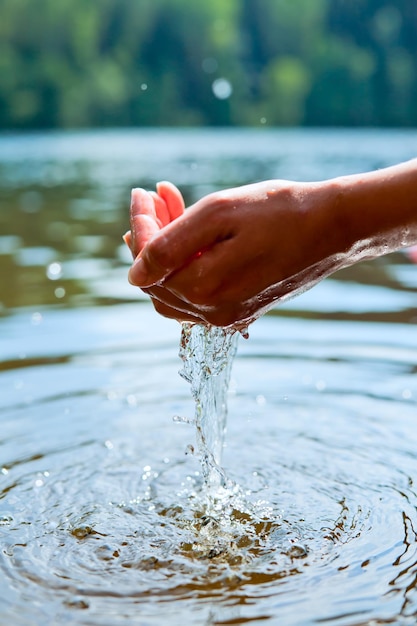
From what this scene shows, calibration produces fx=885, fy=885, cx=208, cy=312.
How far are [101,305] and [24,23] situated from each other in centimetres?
3522

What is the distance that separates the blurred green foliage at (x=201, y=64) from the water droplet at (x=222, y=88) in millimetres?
77

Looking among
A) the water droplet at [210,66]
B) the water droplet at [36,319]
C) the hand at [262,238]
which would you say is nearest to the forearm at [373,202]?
the hand at [262,238]

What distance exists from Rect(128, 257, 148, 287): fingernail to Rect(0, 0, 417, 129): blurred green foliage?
3385 cm

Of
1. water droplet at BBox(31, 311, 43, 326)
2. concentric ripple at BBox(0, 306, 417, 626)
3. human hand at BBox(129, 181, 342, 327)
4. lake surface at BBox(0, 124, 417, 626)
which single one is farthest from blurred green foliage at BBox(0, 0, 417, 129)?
human hand at BBox(129, 181, 342, 327)

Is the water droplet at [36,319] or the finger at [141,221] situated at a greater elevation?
the finger at [141,221]

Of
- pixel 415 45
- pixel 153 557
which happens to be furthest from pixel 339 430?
pixel 415 45

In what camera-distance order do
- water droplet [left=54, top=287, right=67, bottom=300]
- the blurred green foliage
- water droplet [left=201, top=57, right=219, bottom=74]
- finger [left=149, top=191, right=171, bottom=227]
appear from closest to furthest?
finger [left=149, top=191, right=171, bottom=227]
water droplet [left=54, top=287, right=67, bottom=300]
the blurred green foliage
water droplet [left=201, top=57, right=219, bottom=74]

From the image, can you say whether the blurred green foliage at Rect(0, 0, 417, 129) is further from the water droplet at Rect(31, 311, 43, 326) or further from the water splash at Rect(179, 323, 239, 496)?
the water splash at Rect(179, 323, 239, 496)

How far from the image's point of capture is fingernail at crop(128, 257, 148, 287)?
2.19 m

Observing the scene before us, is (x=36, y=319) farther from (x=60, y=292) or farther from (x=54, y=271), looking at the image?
(x=54, y=271)

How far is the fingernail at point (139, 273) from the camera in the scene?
2.19 meters

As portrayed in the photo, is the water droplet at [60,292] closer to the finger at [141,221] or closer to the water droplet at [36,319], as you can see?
the water droplet at [36,319]

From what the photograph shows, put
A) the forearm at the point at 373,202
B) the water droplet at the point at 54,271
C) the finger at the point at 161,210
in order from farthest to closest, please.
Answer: the water droplet at the point at 54,271
the finger at the point at 161,210
the forearm at the point at 373,202

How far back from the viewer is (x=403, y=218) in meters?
2.29
